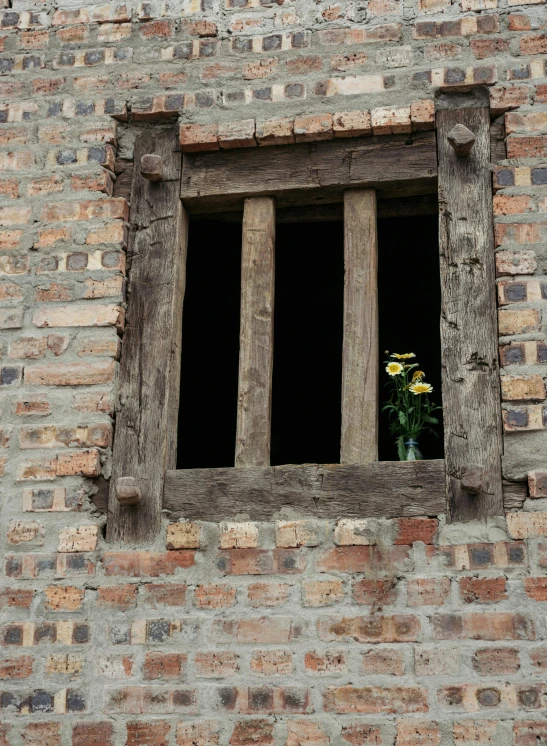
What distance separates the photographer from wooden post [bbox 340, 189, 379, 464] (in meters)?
3.99

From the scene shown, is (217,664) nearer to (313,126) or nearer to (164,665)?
(164,665)

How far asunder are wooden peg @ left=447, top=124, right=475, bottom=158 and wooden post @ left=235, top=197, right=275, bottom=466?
784 millimetres

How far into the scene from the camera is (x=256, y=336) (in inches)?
165

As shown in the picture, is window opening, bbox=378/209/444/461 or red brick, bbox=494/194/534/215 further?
window opening, bbox=378/209/444/461

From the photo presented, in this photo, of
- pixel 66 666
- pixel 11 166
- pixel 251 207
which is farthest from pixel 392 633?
pixel 11 166

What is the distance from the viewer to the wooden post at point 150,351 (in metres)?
4.00

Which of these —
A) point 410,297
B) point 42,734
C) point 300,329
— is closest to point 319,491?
Answer: point 42,734

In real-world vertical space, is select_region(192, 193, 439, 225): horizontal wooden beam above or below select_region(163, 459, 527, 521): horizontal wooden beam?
above

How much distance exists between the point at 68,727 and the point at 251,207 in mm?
2170

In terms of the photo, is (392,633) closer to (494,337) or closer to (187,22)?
(494,337)

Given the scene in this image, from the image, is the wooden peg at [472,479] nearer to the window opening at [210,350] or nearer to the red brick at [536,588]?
the red brick at [536,588]

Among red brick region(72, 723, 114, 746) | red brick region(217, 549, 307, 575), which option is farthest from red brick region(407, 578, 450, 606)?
red brick region(72, 723, 114, 746)

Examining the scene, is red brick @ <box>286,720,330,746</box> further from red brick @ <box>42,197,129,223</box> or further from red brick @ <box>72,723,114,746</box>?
red brick @ <box>42,197,129,223</box>

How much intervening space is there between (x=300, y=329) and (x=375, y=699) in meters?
3.66
